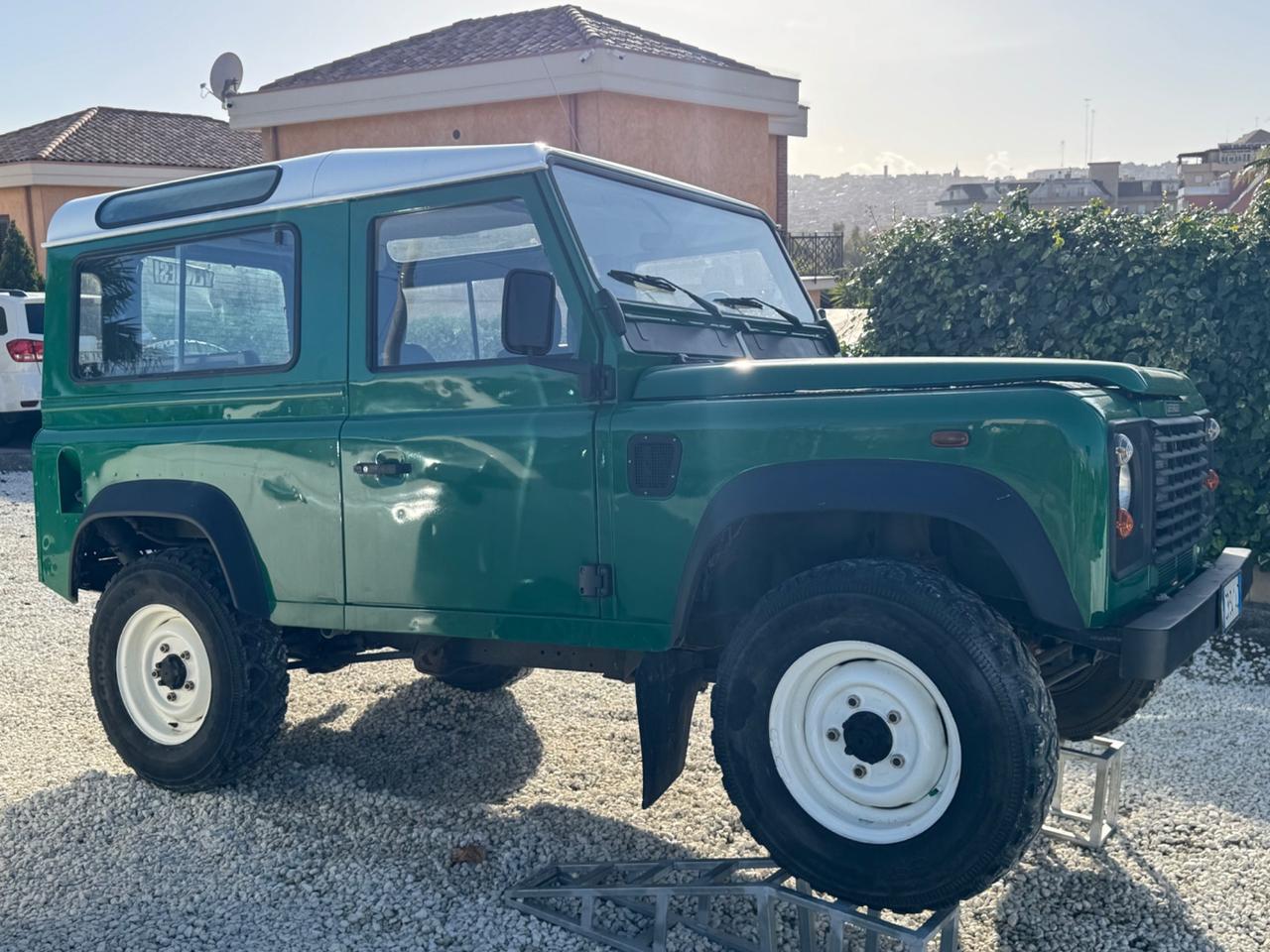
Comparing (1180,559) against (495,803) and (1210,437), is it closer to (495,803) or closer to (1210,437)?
(1210,437)

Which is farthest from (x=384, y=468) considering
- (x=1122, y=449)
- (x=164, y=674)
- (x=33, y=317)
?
(x=33, y=317)

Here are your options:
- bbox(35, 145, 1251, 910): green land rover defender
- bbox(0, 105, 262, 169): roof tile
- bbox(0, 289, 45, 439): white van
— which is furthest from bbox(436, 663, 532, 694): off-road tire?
bbox(0, 105, 262, 169): roof tile

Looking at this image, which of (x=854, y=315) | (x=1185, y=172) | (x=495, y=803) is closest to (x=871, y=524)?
(x=495, y=803)

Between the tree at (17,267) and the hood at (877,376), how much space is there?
74.5ft

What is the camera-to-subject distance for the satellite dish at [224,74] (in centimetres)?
1956

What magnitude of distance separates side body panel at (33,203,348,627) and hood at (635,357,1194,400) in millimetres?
1276

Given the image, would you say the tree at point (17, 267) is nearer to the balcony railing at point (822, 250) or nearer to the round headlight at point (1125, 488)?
the balcony railing at point (822, 250)

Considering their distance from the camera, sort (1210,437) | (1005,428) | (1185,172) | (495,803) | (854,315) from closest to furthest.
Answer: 1. (1005,428)
2. (1210,437)
3. (495,803)
4. (854,315)
5. (1185,172)

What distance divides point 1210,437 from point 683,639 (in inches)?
75.4

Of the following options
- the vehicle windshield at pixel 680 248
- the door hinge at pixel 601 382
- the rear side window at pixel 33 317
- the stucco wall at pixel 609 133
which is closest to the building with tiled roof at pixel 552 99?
the stucco wall at pixel 609 133

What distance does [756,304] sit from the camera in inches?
181

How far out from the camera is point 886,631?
10.6 feet

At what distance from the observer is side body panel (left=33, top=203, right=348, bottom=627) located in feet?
14.2

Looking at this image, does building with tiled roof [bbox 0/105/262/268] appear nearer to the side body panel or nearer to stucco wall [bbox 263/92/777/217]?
stucco wall [bbox 263/92/777/217]
